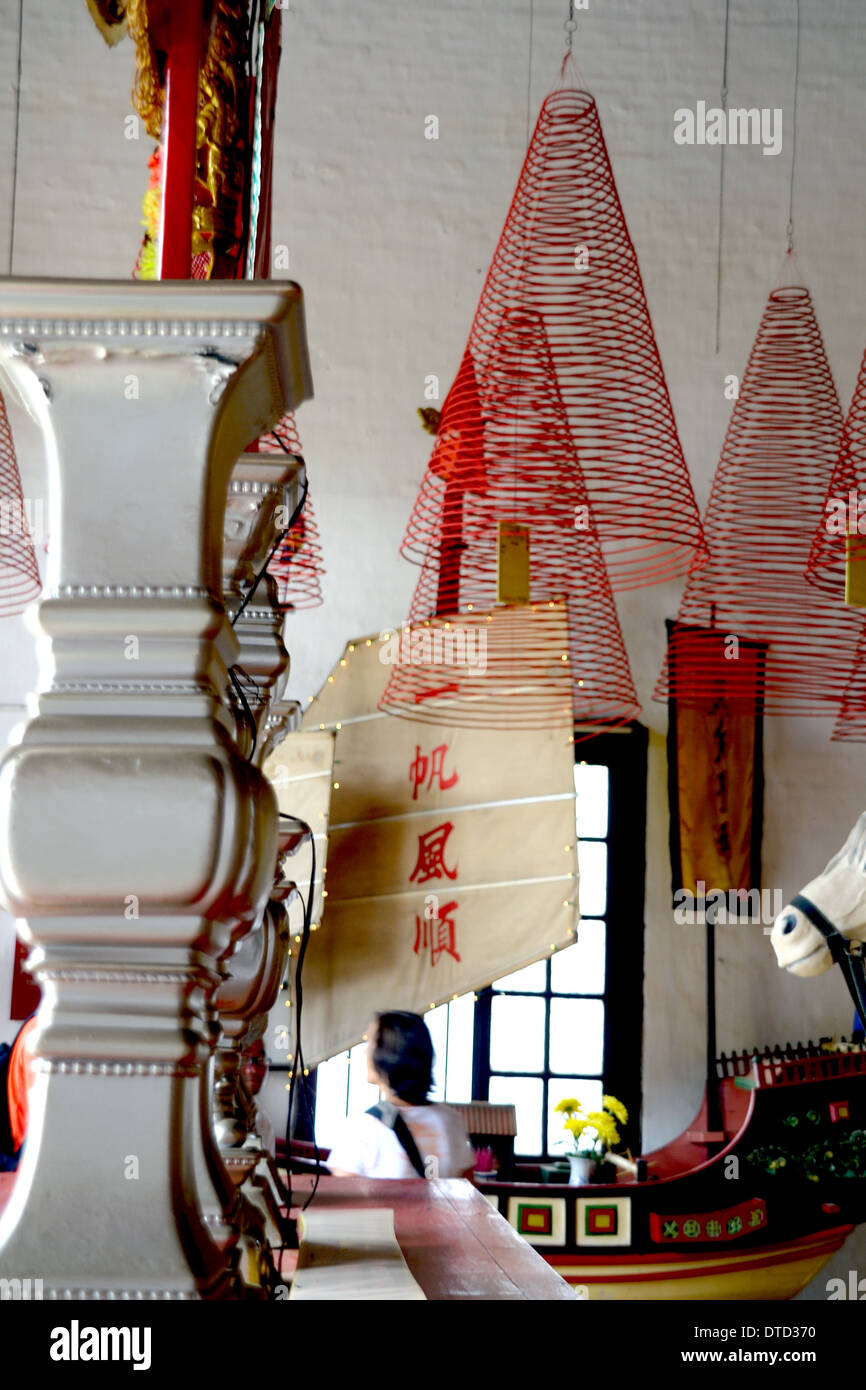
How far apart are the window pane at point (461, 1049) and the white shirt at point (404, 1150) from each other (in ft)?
Answer: 8.38

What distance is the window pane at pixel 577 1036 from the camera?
661 cm

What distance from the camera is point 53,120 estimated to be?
284 inches

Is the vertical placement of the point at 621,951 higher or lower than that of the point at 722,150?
lower

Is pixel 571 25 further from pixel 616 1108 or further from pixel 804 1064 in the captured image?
pixel 616 1108

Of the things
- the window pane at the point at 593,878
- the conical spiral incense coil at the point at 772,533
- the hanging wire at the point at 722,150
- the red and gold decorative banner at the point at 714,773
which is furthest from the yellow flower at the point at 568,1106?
the hanging wire at the point at 722,150

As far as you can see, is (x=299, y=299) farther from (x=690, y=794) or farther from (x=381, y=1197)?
(x=690, y=794)

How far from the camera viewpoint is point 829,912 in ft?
13.4

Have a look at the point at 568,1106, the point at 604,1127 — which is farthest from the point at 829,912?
the point at 568,1106

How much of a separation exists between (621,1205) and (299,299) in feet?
16.4

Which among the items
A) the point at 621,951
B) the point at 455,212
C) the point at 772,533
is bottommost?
the point at 621,951

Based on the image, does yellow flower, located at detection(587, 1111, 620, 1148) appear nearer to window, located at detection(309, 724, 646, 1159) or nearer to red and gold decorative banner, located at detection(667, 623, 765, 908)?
window, located at detection(309, 724, 646, 1159)

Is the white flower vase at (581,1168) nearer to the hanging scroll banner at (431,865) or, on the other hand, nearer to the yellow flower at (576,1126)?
the yellow flower at (576,1126)

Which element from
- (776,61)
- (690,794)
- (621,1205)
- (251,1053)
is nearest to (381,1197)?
(251,1053)

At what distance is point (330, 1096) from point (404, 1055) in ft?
8.64
